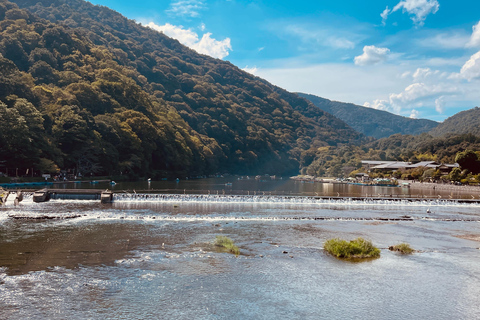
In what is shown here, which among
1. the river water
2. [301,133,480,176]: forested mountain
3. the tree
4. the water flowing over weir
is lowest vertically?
the river water

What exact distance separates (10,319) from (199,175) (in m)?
120

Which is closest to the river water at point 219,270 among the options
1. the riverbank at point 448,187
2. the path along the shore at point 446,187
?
the riverbank at point 448,187

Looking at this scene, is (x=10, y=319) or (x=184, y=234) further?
(x=184, y=234)

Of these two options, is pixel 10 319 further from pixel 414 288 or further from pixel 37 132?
pixel 37 132

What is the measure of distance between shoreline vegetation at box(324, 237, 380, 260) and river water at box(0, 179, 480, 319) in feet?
1.74

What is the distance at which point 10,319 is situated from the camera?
11695 millimetres

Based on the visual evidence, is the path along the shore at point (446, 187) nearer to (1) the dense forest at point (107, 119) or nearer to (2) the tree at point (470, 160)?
(2) the tree at point (470, 160)

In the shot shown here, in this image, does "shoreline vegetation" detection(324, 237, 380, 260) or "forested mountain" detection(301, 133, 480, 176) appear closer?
"shoreline vegetation" detection(324, 237, 380, 260)

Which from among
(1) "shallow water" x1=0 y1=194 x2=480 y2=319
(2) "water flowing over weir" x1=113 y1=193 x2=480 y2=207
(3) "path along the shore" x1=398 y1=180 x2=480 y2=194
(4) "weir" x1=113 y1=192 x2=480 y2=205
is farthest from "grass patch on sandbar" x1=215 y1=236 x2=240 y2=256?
(3) "path along the shore" x1=398 y1=180 x2=480 y2=194

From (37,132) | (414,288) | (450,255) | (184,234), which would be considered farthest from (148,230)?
(37,132)

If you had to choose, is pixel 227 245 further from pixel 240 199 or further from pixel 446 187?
pixel 446 187

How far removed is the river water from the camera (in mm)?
13383

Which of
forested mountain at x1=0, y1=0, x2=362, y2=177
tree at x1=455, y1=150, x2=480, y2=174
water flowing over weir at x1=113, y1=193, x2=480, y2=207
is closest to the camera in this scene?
water flowing over weir at x1=113, y1=193, x2=480, y2=207

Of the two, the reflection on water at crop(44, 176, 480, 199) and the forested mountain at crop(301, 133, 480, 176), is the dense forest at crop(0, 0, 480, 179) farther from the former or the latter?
the reflection on water at crop(44, 176, 480, 199)
